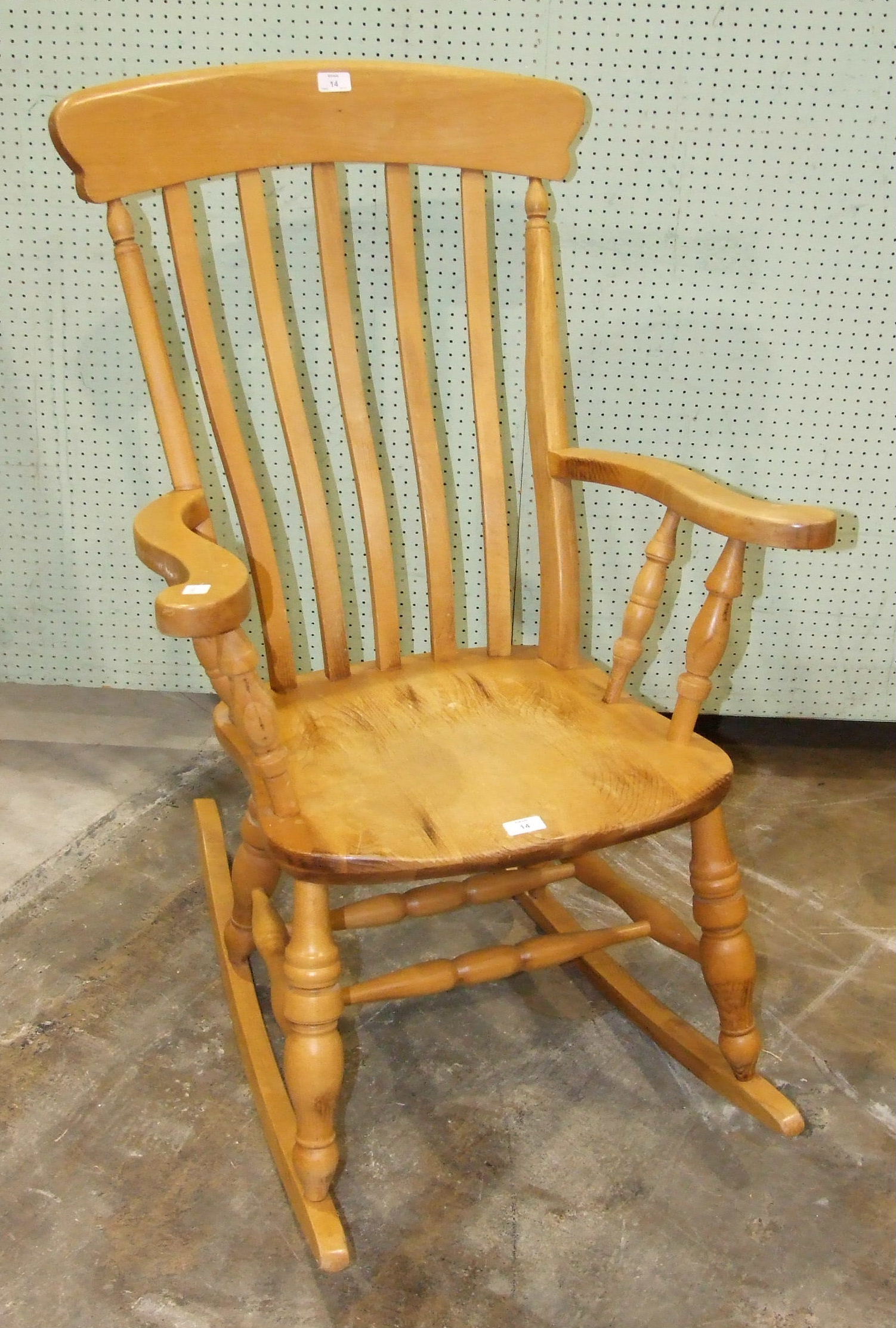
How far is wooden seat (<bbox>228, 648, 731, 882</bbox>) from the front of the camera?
0.99 metres

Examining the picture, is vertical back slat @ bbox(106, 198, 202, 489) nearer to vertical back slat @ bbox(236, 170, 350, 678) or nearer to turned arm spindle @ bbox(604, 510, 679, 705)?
vertical back slat @ bbox(236, 170, 350, 678)

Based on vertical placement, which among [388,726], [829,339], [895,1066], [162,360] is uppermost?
[162,360]

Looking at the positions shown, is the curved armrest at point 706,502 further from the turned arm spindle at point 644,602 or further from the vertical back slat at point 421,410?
the vertical back slat at point 421,410

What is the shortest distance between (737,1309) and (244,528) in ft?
3.20

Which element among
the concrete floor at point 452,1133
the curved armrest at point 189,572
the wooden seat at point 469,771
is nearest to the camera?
the curved armrest at point 189,572

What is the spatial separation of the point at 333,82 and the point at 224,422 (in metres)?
0.40

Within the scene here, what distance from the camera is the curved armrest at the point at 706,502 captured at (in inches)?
40.1

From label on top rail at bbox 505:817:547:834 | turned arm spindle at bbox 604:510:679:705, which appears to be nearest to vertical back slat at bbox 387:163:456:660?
turned arm spindle at bbox 604:510:679:705

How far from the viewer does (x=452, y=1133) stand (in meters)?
1.28

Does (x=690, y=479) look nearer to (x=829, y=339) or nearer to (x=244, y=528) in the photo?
(x=244, y=528)

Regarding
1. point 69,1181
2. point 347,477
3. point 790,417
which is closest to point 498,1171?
point 69,1181

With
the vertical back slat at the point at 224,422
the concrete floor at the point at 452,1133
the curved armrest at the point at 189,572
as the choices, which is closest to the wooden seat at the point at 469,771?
the vertical back slat at the point at 224,422

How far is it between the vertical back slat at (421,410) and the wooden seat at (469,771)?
0.07 metres

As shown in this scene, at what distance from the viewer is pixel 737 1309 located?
1085 mm
